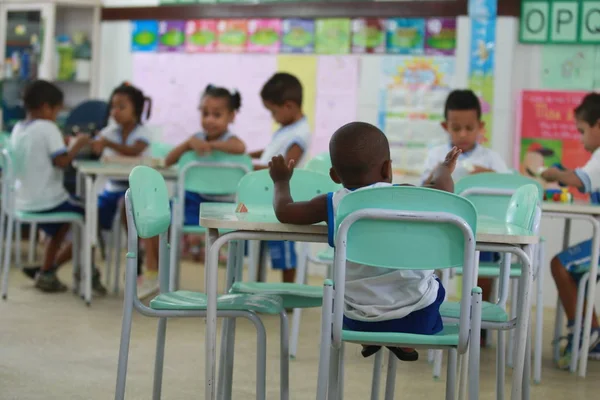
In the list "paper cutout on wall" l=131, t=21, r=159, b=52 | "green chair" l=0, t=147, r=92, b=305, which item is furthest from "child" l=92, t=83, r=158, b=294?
"paper cutout on wall" l=131, t=21, r=159, b=52

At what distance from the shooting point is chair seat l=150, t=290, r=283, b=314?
8.61 ft

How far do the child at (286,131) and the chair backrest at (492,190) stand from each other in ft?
4.36

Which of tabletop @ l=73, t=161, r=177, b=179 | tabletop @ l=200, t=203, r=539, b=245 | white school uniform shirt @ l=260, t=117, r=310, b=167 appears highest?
white school uniform shirt @ l=260, t=117, r=310, b=167

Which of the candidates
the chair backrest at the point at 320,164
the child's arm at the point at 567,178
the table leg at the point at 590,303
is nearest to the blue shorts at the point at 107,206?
the chair backrest at the point at 320,164

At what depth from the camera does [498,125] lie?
5.76 metres

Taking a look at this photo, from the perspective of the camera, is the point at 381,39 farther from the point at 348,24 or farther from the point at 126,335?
the point at 126,335

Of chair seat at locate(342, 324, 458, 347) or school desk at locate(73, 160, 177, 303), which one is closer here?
chair seat at locate(342, 324, 458, 347)

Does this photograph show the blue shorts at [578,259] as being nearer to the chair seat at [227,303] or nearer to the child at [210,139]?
the child at [210,139]

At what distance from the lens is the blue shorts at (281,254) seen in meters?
4.94

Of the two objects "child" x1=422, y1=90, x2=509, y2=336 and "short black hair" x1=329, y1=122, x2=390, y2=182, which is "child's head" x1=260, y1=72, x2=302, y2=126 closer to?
"child" x1=422, y1=90, x2=509, y2=336

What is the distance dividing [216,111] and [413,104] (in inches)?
56.2

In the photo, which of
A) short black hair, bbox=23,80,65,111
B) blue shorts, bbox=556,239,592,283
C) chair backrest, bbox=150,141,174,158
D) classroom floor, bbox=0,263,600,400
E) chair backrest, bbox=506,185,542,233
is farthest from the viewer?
chair backrest, bbox=150,141,174,158

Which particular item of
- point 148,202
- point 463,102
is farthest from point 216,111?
point 148,202

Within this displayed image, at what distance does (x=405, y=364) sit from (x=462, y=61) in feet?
8.14
